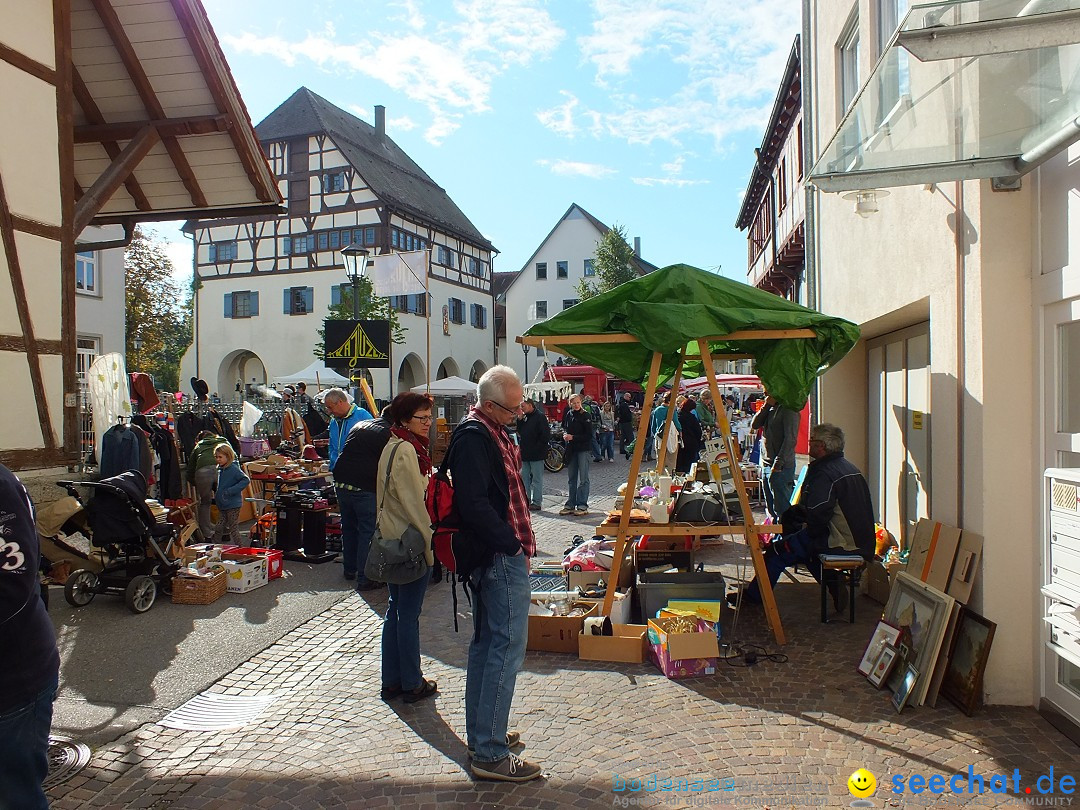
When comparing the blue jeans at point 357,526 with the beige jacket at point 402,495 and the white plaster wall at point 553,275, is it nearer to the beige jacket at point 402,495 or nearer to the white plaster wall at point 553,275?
the beige jacket at point 402,495

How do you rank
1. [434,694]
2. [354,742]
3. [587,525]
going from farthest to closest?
[587,525]
[434,694]
[354,742]

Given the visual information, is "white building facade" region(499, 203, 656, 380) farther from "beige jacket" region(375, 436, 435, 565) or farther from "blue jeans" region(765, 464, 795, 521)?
"beige jacket" region(375, 436, 435, 565)

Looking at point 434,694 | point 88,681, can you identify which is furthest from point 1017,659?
point 88,681

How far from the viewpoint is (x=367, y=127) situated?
145 ft

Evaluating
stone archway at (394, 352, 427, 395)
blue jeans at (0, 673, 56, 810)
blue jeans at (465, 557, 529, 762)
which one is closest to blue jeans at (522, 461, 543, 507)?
blue jeans at (465, 557, 529, 762)

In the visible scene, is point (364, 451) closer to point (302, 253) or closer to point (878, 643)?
point (878, 643)

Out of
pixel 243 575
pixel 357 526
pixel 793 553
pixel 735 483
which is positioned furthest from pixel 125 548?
pixel 793 553

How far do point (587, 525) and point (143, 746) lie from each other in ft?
24.7

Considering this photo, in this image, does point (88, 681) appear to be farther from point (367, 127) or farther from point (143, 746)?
point (367, 127)

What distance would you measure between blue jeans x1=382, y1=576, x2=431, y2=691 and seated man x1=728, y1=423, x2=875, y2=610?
10.5 ft

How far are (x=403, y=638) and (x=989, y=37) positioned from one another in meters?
4.14

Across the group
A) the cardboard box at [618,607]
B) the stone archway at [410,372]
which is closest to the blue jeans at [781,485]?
the cardboard box at [618,607]

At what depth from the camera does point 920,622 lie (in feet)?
16.0

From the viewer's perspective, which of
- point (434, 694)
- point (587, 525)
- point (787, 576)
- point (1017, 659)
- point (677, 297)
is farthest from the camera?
point (587, 525)
